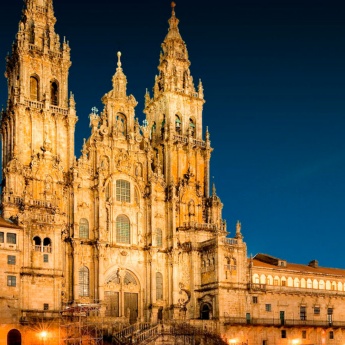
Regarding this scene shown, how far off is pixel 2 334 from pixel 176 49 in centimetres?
5235

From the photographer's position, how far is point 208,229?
3597 inches

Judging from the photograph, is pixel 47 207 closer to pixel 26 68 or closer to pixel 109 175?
pixel 109 175

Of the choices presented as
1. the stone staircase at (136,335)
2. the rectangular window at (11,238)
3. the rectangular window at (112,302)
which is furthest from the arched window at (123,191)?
the rectangular window at (11,238)

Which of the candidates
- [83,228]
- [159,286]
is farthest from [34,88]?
[159,286]

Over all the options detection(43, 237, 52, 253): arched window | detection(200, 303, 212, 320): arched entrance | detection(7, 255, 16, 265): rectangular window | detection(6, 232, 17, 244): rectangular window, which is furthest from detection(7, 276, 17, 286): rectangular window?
detection(200, 303, 212, 320): arched entrance

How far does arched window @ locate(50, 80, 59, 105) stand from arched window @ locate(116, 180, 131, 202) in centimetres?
1348

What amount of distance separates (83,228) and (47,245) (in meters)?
10.1

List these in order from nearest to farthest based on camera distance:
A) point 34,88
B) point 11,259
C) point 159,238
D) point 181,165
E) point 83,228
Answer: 1. point 11,259
2. point 83,228
3. point 34,88
4. point 159,238
5. point 181,165

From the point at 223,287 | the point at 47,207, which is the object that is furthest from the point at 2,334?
the point at 223,287

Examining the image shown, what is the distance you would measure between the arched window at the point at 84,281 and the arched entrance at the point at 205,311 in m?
16.3

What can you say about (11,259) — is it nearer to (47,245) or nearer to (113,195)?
(47,245)

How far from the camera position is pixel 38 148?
81.9 metres

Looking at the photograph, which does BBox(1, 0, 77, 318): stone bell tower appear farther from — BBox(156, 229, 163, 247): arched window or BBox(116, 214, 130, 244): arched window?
BBox(156, 229, 163, 247): arched window

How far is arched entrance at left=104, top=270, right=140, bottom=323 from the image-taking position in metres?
82.8
